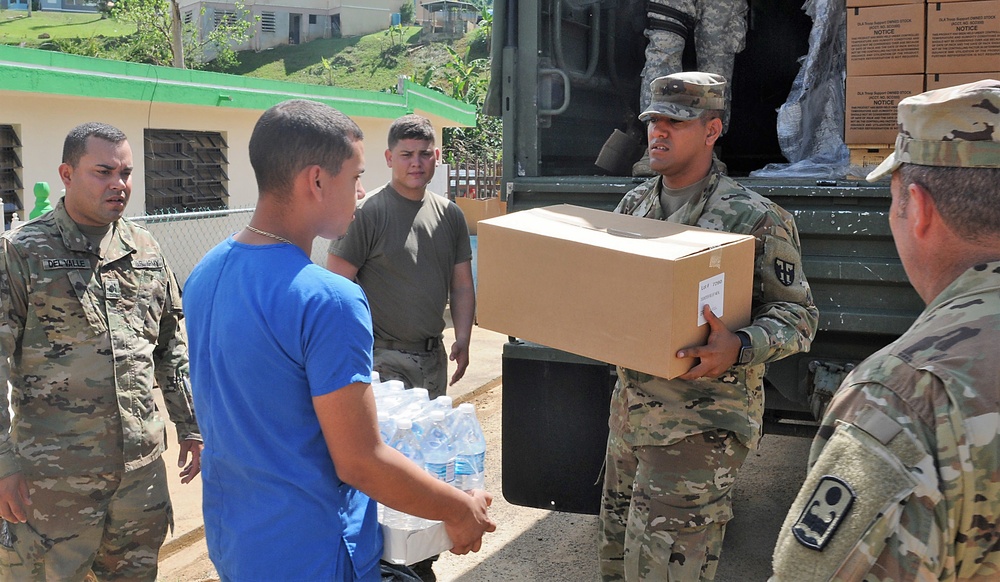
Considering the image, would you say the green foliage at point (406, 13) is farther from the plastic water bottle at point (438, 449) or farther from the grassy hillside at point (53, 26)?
the plastic water bottle at point (438, 449)

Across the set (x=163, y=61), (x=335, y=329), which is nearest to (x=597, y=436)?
(x=335, y=329)

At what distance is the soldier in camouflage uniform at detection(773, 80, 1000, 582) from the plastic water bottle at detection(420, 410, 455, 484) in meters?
0.98

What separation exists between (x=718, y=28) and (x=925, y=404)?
10.7 ft

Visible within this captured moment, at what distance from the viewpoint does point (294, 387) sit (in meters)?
1.56

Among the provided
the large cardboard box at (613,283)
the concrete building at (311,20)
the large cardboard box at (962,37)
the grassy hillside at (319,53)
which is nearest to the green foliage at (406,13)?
the concrete building at (311,20)

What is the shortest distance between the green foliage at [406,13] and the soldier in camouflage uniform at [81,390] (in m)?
57.6

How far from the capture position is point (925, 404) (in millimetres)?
1053

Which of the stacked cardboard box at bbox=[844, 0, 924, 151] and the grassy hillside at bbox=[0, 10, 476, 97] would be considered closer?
the stacked cardboard box at bbox=[844, 0, 924, 151]

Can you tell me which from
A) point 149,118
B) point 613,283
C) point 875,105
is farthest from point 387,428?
point 149,118

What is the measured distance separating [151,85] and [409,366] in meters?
7.82

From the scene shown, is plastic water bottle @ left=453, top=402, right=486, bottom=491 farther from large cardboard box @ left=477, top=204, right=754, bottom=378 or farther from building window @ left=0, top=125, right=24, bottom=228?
building window @ left=0, top=125, right=24, bottom=228

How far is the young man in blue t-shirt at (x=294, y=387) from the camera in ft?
5.05

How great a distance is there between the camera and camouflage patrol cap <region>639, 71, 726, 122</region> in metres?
2.49

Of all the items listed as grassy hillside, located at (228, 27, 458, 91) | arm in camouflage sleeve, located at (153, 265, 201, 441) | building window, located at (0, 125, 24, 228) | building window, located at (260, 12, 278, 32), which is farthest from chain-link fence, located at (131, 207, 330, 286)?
building window, located at (260, 12, 278, 32)
